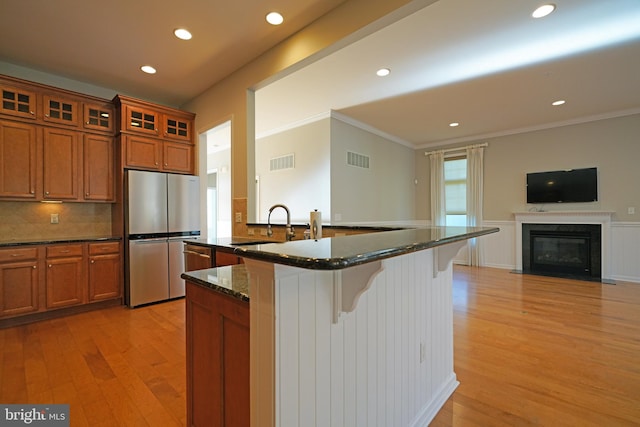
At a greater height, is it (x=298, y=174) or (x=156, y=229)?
(x=298, y=174)

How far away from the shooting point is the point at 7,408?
1.76 m

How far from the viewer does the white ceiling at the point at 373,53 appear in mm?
2426

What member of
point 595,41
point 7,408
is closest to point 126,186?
point 7,408

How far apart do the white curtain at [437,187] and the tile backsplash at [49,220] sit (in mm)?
6444

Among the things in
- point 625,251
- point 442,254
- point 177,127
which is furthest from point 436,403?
point 625,251

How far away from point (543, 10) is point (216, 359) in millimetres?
3497

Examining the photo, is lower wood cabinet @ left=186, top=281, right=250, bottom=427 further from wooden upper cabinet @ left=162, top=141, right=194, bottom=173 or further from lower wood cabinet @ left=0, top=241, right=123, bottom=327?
wooden upper cabinet @ left=162, top=141, right=194, bottom=173

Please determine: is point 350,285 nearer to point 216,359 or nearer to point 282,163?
point 216,359

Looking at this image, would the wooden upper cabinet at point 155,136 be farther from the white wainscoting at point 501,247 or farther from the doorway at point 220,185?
the white wainscoting at point 501,247

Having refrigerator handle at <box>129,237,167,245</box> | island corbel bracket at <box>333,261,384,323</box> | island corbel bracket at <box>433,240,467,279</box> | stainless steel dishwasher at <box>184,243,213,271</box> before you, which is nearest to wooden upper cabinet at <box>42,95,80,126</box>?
refrigerator handle at <box>129,237,167,245</box>

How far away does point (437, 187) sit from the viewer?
6.89 meters

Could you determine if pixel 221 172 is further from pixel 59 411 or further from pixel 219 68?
pixel 59 411

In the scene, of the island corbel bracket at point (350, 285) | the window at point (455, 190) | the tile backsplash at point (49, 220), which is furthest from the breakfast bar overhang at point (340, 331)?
the window at point (455, 190)

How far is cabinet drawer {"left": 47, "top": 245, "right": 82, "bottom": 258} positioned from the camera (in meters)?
3.29
